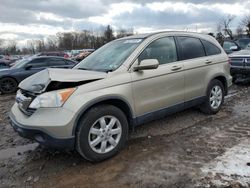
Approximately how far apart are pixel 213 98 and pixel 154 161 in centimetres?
270

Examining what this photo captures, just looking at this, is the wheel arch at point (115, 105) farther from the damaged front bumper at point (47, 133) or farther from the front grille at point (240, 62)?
the front grille at point (240, 62)

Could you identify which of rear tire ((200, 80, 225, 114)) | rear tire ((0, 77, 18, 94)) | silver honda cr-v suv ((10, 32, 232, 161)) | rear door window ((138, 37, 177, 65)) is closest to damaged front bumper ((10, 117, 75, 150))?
silver honda cr-v suv ((10, 32, 232, 161))

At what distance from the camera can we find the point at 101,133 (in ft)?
13.1

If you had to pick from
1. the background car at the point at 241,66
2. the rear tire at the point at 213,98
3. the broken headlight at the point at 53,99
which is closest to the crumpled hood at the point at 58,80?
the broken headlight at the point at 53,99

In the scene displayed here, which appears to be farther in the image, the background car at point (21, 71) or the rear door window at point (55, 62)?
the rear door window at point (55, 62)

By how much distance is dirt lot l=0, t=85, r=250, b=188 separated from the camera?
355 centimetres

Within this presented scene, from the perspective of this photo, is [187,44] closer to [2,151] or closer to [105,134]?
[105,134]

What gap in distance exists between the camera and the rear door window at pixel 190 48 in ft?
17.6

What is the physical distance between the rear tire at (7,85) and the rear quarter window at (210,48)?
8194 mm

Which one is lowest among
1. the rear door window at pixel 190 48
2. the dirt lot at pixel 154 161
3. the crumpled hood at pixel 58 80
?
the dirt lot at pixel 154 161

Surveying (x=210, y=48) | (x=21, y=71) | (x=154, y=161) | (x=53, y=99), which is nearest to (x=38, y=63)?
(x=21, y=71)

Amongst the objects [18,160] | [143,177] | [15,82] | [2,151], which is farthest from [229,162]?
[15,82]

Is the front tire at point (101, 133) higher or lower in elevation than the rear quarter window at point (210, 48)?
lower

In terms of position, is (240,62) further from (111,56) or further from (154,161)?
(154,161)
